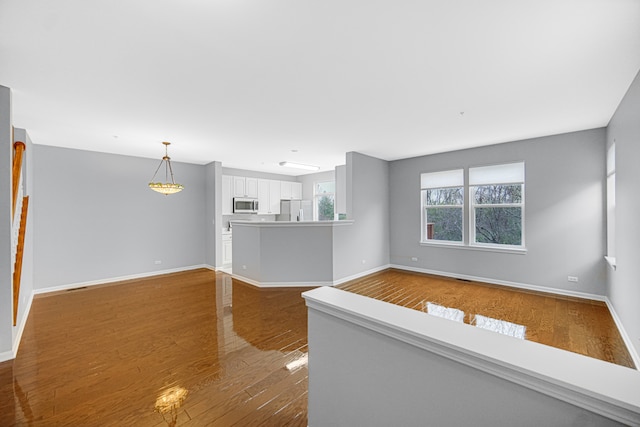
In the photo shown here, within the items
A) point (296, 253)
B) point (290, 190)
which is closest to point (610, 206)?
point (296, 253)

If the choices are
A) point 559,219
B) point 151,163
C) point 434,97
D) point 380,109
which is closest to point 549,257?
point 559,219

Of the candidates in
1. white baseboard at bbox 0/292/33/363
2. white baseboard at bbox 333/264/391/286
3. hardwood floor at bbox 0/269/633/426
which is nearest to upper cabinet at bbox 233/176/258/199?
hardwood floor at bbox 0/269/633/426

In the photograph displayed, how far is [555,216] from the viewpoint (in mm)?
4484

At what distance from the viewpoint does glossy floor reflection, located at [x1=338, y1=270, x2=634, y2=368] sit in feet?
9.50

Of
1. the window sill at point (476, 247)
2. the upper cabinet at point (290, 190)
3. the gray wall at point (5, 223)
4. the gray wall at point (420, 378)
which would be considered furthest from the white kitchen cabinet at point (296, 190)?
the gray wall at point (420, 378)

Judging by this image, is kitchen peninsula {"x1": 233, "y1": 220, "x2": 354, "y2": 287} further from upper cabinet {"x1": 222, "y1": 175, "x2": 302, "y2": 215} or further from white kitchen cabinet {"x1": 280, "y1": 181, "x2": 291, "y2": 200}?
white kitchen cabinet {"x1": 280, "y1": 181, "x2": 291, "y2": 200}

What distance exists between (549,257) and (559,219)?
0.65 metres

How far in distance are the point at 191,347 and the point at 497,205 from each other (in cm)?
549

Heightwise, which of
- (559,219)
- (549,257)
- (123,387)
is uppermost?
(559,219)

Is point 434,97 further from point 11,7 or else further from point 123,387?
point 123,387

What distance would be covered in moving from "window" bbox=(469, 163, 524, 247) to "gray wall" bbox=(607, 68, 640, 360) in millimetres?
1598

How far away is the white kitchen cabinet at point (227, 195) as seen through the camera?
7.03 meters

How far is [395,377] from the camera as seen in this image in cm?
120

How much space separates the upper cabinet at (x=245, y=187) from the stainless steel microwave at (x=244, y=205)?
6.4 inches
